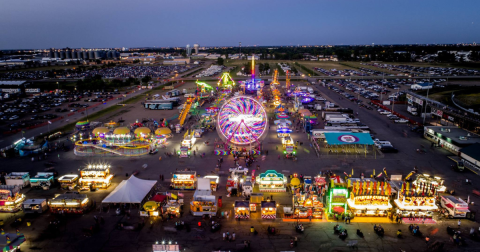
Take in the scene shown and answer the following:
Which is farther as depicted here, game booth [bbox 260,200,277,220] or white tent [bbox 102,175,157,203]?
white tent [bbox 102,175,157,203]

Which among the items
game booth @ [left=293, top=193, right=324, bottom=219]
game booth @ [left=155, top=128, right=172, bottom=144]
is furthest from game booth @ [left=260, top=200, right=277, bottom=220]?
game booth @ [left=155, top=128, right=172, bottom=144]

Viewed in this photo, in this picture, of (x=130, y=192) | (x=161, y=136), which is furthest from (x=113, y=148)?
(x=130, y=192)

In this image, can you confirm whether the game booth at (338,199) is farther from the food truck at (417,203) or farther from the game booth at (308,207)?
the food truck at (417,203)

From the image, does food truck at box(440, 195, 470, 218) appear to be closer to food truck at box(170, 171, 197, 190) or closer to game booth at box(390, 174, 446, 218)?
game booth at box(390, 174, 446, 218)

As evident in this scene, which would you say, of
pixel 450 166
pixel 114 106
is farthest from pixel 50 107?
pixel 450 166

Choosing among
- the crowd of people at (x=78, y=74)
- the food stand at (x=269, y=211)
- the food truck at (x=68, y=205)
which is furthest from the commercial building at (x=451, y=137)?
the crowd of people at (x=78, y=74)

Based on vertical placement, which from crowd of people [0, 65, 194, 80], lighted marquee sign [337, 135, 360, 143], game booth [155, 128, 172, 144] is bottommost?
game booth [155, 128, 172, 144]
